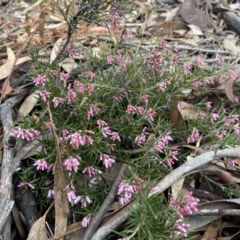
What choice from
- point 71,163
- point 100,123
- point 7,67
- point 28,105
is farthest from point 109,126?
point 7,67

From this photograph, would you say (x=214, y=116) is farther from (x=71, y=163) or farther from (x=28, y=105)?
(x=28, y=105)

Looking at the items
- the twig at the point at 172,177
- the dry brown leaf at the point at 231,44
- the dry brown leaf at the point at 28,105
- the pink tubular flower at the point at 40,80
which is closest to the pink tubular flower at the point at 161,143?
the twig at the point at 172,177

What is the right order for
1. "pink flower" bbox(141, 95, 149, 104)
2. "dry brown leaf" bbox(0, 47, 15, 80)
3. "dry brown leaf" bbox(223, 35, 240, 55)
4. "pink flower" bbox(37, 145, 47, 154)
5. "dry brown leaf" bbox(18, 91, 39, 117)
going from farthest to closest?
1. "dry brown leaf" bbox(223, 35, 240, 55)
2. "dry brown leaf" bbox(0, 47, 15, 80)
3. "dry brown leaf" bbox(18, 91, 39, 117)
4. "pink flower" bbox(141, 95, 149, 104)
5. "pink flower" bbox(37, 145, 47, 154)

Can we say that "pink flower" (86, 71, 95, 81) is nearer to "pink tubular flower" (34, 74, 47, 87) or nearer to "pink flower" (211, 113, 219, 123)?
"pink tubular flower" (34, 74, 47, 87)

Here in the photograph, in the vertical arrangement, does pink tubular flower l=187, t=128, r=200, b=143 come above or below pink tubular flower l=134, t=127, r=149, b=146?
below

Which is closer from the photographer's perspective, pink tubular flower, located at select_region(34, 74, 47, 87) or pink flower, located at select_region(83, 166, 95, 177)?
pink flower, located at select_region(83, 166, 95, 177)

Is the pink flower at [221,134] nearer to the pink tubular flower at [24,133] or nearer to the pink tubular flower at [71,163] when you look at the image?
the pink tubular flower at [71,163]

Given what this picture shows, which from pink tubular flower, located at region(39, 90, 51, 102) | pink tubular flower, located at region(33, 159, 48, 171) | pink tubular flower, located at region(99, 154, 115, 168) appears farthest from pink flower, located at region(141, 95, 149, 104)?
pink tubular flower, located at region(33, 159, 48, 171)
